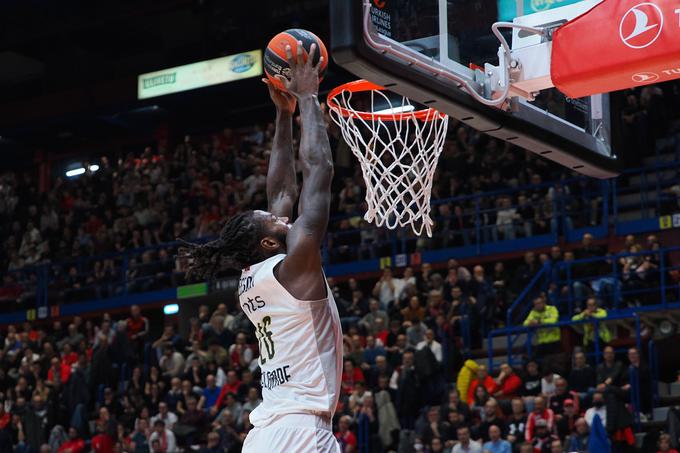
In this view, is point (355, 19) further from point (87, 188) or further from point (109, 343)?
point (87, 188)

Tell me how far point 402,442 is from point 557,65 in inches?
323

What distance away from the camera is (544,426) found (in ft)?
42.8

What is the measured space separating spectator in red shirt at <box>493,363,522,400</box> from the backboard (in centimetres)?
714

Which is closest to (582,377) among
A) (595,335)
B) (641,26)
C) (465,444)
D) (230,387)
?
(595,335)

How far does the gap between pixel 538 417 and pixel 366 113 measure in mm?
6480

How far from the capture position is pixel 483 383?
1463 cm

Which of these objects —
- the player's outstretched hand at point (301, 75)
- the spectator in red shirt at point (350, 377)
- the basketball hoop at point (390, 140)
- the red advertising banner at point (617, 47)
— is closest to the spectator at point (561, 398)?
the spectator in red shirt at point (350, 377)

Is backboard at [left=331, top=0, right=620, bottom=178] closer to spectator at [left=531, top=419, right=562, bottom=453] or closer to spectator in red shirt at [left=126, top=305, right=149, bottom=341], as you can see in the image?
spectator at [left=531, top=419, right=562, bottom=453]

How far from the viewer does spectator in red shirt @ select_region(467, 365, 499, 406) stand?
47.8ft

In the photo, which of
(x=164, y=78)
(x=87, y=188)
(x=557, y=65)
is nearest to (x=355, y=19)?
(x=557, y=65)

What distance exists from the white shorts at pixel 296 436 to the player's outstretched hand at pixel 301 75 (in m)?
1.41

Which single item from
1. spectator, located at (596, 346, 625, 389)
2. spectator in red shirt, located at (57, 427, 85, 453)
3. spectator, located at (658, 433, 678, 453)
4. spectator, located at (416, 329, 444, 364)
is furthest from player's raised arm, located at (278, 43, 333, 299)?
spectator in red shirt, located at (57, 427, 85, 453)

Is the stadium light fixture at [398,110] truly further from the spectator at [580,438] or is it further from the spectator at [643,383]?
the spectator at [643,383]

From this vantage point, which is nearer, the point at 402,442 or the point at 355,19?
the point at 355,19
